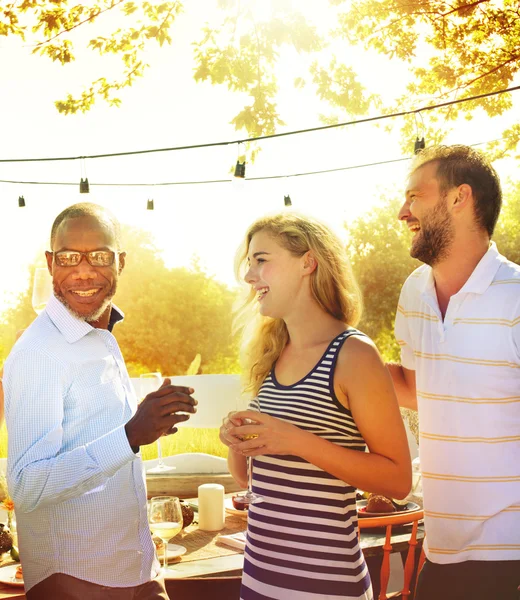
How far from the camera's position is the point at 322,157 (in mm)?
13016

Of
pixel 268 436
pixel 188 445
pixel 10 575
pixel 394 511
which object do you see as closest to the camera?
pixel 268 436

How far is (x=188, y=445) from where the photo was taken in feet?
30.2

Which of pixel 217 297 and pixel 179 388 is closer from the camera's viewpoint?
pixel 179 388

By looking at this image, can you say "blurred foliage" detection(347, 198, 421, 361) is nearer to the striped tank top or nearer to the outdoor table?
the outdoor table

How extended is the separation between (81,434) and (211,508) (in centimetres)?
145

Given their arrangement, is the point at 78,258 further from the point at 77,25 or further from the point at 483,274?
the point at 77,25

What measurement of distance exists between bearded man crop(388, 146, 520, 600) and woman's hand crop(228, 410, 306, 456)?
0.63 m

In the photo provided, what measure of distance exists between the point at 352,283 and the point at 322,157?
10.9 meters

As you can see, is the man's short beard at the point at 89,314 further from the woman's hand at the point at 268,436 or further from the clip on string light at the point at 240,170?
the clip on string light at the point at 240,170

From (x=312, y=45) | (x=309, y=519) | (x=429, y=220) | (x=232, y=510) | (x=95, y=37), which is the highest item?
(x=95, y=37)

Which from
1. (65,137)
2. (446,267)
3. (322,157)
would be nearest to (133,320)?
(65,137)

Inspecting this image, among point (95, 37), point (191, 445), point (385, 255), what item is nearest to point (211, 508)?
point (95, 37)

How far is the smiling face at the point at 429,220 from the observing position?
2.56 m

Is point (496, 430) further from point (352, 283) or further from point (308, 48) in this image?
point (308, 48)
